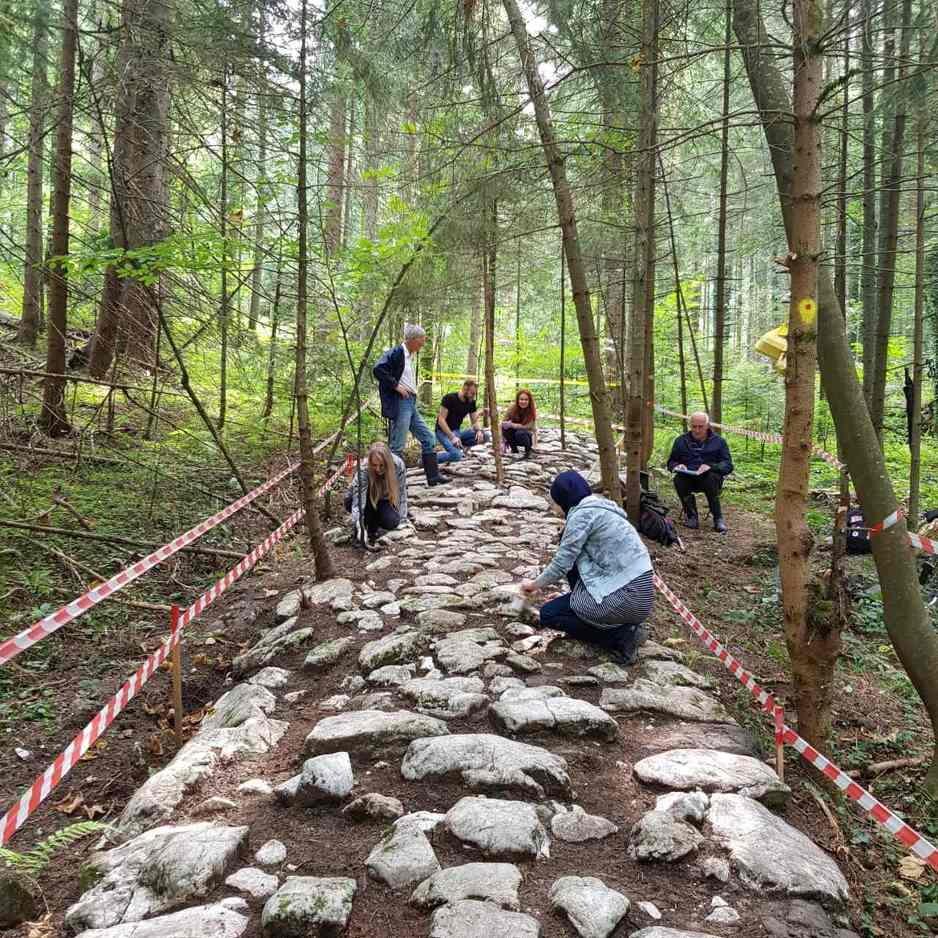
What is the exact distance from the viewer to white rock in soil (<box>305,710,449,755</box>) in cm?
327

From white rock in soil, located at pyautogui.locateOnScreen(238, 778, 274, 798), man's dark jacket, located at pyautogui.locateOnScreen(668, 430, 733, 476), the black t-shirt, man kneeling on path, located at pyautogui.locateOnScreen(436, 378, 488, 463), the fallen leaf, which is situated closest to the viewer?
white rock in soil, located at pyautogui.locateOnScreen(238, 778, 274, 798)

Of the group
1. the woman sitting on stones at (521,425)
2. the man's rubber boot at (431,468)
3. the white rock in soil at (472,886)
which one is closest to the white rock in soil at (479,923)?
the white rock in soil at (472,886)

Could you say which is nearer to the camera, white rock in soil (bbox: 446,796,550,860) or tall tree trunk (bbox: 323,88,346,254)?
white rock in soil (bbox: 446,796,550,860)

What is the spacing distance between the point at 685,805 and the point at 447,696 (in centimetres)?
134

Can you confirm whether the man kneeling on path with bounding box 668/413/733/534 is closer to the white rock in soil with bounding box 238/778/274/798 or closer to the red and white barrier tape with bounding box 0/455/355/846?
the red and white barrier tape with bounding box 0/455/355/846

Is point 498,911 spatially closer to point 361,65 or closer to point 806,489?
point 806,489

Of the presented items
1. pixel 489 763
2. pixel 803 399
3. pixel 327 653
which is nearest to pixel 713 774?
pixel 489 763

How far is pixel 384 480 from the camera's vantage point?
684 cm

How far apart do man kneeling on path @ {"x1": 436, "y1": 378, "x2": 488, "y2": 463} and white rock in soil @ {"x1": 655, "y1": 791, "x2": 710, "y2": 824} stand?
723cm

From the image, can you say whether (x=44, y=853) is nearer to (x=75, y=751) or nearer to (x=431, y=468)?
(x=75, y=751)

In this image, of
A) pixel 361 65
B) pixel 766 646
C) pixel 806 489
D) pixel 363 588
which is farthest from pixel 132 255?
pixel 766 646

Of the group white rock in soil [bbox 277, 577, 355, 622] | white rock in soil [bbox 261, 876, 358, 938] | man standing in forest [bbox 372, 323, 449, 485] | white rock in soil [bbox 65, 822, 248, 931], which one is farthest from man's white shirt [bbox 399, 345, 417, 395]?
white rock in soil [bbox 261, 876, 358, 938]

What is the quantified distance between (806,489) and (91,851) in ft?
12.6

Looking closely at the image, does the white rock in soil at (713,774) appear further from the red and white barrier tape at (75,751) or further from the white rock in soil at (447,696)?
the red and white barrier tape at (75,751)
